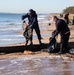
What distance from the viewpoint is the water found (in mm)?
10469

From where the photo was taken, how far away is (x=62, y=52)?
13891mm

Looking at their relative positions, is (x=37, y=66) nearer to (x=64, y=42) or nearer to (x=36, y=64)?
(x=36, y=64)

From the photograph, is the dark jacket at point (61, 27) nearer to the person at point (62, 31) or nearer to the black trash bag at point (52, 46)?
the person at point (62, 31)

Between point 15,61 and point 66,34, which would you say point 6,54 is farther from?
point 66,34

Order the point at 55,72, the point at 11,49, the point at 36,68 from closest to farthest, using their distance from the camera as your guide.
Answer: the point at 55,72, the point at 36,68, the point at 11,49

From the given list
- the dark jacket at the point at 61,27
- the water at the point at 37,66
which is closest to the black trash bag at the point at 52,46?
the dark jacket at the point at 61,27

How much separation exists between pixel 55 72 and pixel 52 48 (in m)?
3.66

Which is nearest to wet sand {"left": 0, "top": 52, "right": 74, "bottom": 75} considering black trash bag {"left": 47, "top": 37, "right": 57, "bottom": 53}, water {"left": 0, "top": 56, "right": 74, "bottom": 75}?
water {"left": 0, "top": 56, "right": 74, "bottom": 75}

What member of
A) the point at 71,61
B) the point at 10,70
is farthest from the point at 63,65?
the point at 10,70

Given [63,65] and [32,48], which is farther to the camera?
[32,48]

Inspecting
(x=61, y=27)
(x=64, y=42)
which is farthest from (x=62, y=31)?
(x=64, y=42)

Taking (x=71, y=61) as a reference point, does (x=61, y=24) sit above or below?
above

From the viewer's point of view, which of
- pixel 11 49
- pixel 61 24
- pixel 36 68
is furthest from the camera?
pixel 11 49

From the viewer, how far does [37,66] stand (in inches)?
448
